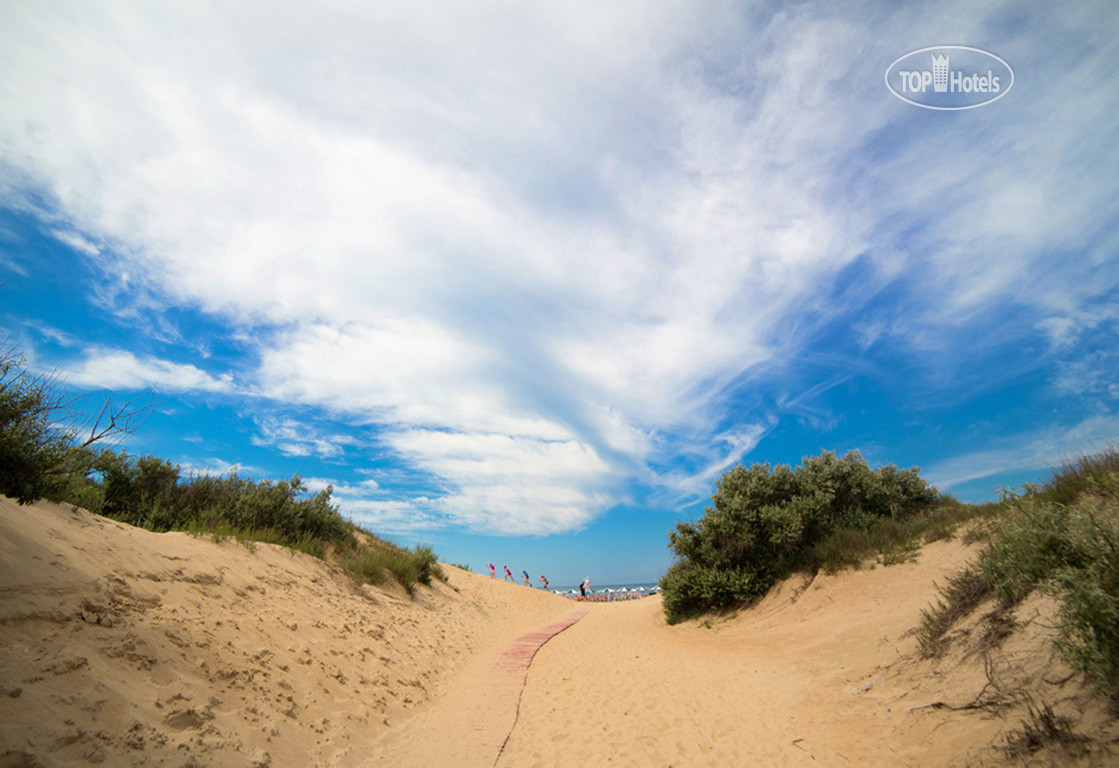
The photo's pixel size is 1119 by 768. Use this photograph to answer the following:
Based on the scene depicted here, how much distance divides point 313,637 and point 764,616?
12.0m

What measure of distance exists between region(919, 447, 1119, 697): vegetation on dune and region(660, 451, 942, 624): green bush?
6.80m

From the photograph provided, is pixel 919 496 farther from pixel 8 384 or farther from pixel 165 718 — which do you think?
pixel 8 384

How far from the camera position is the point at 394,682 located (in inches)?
Result: 337

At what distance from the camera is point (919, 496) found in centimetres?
1548

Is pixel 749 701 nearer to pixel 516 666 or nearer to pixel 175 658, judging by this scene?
pixel 516 666

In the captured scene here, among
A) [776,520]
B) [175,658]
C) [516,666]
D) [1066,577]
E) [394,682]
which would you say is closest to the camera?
[1066,577]

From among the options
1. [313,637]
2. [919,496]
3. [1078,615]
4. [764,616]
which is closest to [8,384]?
[313,637]

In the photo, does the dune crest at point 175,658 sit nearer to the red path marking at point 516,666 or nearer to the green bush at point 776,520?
the red path marking at point 516,666

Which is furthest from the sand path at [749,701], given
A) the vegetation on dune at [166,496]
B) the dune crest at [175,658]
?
the vegetation on dune at [166,496]

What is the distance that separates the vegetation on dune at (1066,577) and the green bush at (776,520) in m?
6.80

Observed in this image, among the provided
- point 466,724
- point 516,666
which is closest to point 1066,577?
point 466,724

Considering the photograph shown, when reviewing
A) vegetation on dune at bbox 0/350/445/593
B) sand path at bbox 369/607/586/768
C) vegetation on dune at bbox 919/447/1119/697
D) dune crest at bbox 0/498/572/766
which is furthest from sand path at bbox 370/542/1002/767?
vegetation on dune at bbox 0/350/445/593

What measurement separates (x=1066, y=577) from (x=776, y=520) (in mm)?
11136

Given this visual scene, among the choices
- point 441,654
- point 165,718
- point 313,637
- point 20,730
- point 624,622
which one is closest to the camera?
point 20,730
